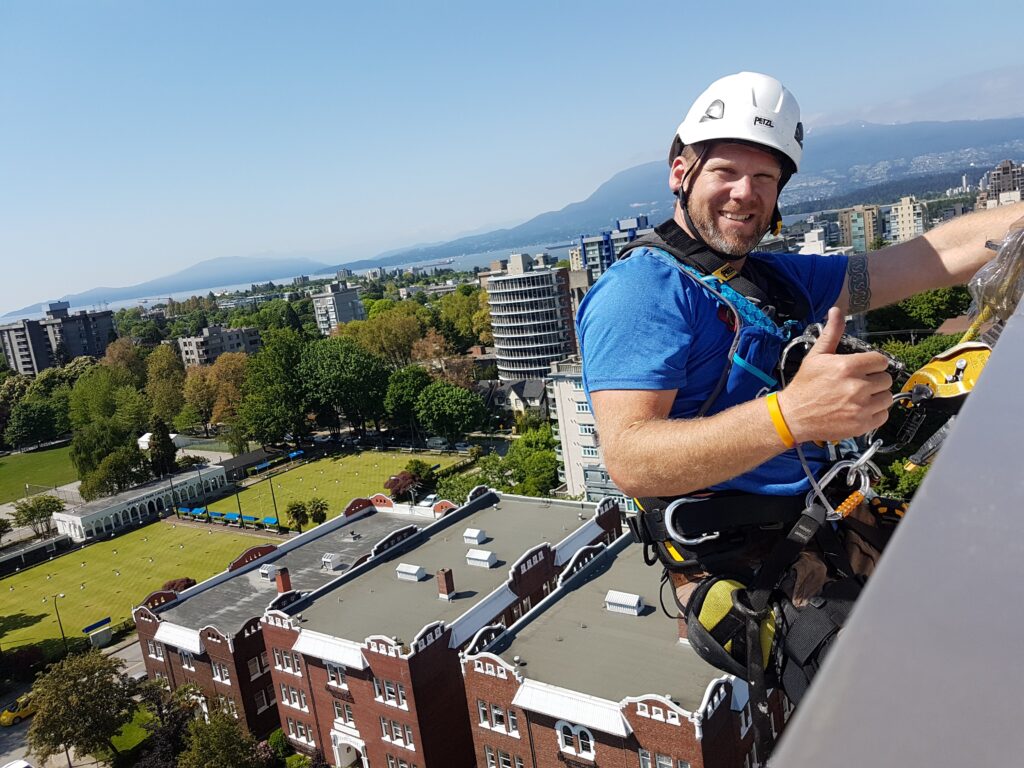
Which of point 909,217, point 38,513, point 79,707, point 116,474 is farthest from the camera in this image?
point 909,217

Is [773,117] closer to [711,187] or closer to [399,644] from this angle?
[711,187]

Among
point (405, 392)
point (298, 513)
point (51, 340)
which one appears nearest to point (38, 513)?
point (298, 513)

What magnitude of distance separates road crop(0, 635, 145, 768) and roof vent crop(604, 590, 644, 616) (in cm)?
1600

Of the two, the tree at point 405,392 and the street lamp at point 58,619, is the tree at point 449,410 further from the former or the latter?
the street lamp at point 58,619

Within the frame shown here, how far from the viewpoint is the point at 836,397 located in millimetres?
2232

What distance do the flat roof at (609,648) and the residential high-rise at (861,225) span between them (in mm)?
85744

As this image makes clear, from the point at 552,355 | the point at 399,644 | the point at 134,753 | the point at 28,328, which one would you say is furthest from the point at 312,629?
the point at 28,328

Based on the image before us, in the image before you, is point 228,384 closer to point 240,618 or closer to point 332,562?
point 332,562

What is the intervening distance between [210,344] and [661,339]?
87890 mm

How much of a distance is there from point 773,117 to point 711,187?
1.23 feet

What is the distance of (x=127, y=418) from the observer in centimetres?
5834

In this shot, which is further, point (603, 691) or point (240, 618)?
point (240, 618)

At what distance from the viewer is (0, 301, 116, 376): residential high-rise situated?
319ft

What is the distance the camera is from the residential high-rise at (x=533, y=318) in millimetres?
56781
